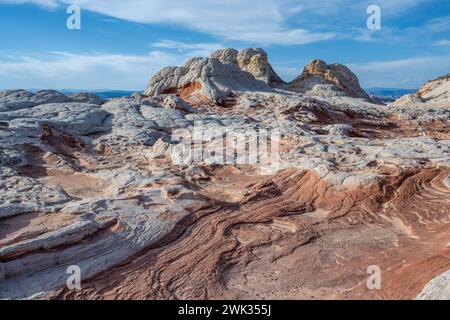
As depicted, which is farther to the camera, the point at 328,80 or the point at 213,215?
the point at 328,80

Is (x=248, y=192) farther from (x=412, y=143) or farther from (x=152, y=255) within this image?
(x=412, y=143)

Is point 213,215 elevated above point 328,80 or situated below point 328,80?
below

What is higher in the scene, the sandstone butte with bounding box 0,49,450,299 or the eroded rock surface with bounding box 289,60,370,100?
the eroded rock surface with bounding box 289,60,370,100

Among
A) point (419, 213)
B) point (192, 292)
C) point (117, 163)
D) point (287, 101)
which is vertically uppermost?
point (287, 101)

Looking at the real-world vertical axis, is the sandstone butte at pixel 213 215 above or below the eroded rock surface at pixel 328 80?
below

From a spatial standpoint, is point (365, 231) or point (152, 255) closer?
point (152, 255)

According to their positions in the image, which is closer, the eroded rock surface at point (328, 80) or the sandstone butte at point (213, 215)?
the sandstone butte at point (213, 215)

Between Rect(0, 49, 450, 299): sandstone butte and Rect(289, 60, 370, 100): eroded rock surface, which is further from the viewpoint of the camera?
Rect(289, 60, 370, 100): eroded rock surface

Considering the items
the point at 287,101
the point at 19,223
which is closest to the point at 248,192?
the point at 19,223
